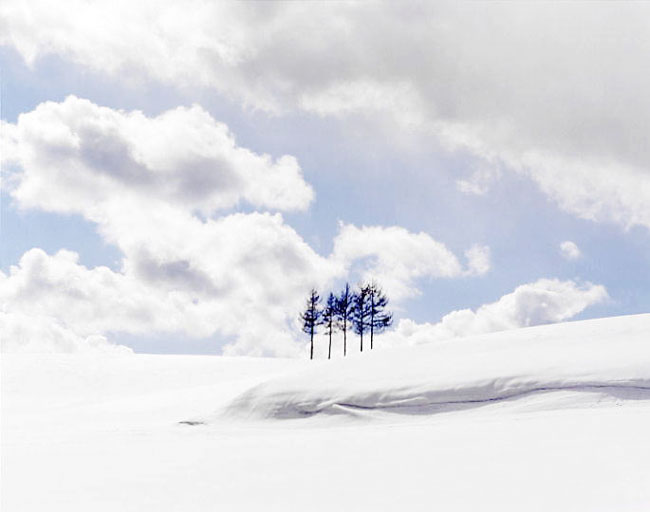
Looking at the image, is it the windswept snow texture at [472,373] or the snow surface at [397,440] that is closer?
the snow surface at [397,440]

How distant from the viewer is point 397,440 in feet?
22.8

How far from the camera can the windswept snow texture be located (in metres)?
8.93

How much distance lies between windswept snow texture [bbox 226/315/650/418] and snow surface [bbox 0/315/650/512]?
3cm

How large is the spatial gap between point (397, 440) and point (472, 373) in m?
3.17

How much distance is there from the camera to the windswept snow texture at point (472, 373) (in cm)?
893

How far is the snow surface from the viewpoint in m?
4.91

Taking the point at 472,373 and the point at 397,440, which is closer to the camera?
the point at 397,440

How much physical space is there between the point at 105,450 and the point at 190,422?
3755 mm

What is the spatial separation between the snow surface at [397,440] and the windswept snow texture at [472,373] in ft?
0.08

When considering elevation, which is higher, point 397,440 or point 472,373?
point 472,373

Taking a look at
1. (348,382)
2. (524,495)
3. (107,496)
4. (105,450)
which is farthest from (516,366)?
(107,496)

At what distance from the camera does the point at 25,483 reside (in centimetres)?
567

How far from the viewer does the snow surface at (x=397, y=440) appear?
4.91 metres

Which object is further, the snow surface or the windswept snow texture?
the windswept snow texture
